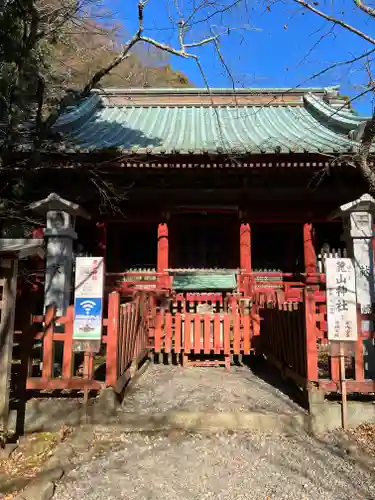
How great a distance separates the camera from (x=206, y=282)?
9.26 m

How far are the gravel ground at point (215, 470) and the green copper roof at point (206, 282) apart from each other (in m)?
5.25

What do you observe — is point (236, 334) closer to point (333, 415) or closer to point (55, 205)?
point (333, 415)

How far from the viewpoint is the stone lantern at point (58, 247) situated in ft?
23.2

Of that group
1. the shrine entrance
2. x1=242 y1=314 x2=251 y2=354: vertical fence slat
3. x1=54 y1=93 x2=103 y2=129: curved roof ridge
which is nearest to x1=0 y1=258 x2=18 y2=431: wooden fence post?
x1=242 y1=314 x2=251 y2=354: vertical fence slat

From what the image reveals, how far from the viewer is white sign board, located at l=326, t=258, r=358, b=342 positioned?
441 cm

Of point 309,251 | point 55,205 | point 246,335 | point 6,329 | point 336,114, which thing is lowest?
point 246,335

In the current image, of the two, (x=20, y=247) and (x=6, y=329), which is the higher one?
(x=20, y=247)

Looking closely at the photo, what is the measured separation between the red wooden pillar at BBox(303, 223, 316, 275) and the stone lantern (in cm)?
517

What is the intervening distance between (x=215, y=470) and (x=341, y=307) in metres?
2.28

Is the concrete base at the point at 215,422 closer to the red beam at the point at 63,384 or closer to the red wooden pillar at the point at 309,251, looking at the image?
the red beam at the point at 63,384

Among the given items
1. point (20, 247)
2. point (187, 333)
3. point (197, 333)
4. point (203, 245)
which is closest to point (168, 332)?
point (187, 333)

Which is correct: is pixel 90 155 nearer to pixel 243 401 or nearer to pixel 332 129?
pixel 243 401

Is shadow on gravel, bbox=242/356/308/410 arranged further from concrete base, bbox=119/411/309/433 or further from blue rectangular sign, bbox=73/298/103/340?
blue rectangular sign, bbox=73/298/103/340

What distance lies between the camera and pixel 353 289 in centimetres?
448
